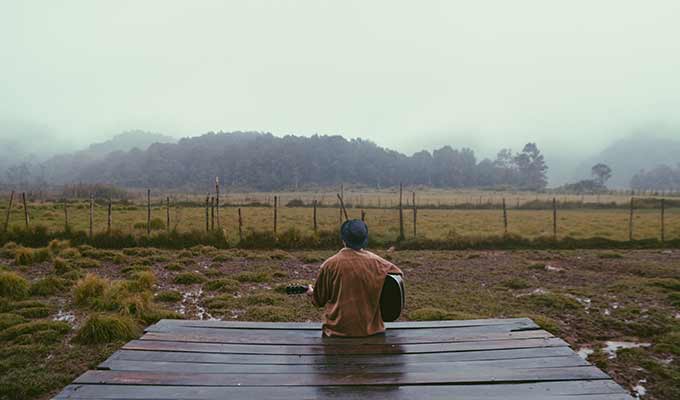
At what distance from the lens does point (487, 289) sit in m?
10.0

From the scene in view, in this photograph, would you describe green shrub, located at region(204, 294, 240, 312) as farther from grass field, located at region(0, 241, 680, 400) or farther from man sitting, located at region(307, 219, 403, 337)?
man sitting, located at region(307, 219, 403, 337)

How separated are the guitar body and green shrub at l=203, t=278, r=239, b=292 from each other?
275 inches

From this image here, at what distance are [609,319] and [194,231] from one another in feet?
48.4

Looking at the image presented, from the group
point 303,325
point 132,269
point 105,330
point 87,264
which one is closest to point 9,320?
point 105,330

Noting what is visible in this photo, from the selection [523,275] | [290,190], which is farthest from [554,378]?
[290,190]

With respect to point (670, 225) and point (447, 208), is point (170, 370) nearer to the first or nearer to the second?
point (670, 225)

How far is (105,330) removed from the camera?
20.3ft

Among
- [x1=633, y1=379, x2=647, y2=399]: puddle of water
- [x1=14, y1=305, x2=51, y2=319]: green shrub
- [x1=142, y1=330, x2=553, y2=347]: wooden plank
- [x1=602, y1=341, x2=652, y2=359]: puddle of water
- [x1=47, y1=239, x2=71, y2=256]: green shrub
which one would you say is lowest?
[x1=602, y1=341, x2=652, y2=359]: puddle of water

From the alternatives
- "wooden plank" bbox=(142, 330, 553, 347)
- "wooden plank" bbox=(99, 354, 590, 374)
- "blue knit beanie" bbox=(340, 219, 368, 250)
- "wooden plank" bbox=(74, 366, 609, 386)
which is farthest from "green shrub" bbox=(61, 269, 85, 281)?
"blue knit beanie" bbox=(340, 219, 368, 250)

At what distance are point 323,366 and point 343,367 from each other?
5.7 inches

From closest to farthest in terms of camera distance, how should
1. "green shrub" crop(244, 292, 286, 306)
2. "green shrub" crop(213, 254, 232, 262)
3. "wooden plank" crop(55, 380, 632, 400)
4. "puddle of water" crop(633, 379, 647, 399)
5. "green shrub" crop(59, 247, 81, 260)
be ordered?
"wooden plank" crop(55, 380, 632, 400)
"puddle of water" crop(633, 379, 647, 399)
"green shrub" crop(244, 292, 286, 306)
"green shrub" crop(59, 247, 81, 260)
"green shrub" crop(213, 254, 232, 262)

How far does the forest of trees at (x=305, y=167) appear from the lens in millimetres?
113875

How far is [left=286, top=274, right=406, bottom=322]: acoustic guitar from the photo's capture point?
3393 millimetres

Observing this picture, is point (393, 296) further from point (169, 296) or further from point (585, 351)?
point (169, 296)
